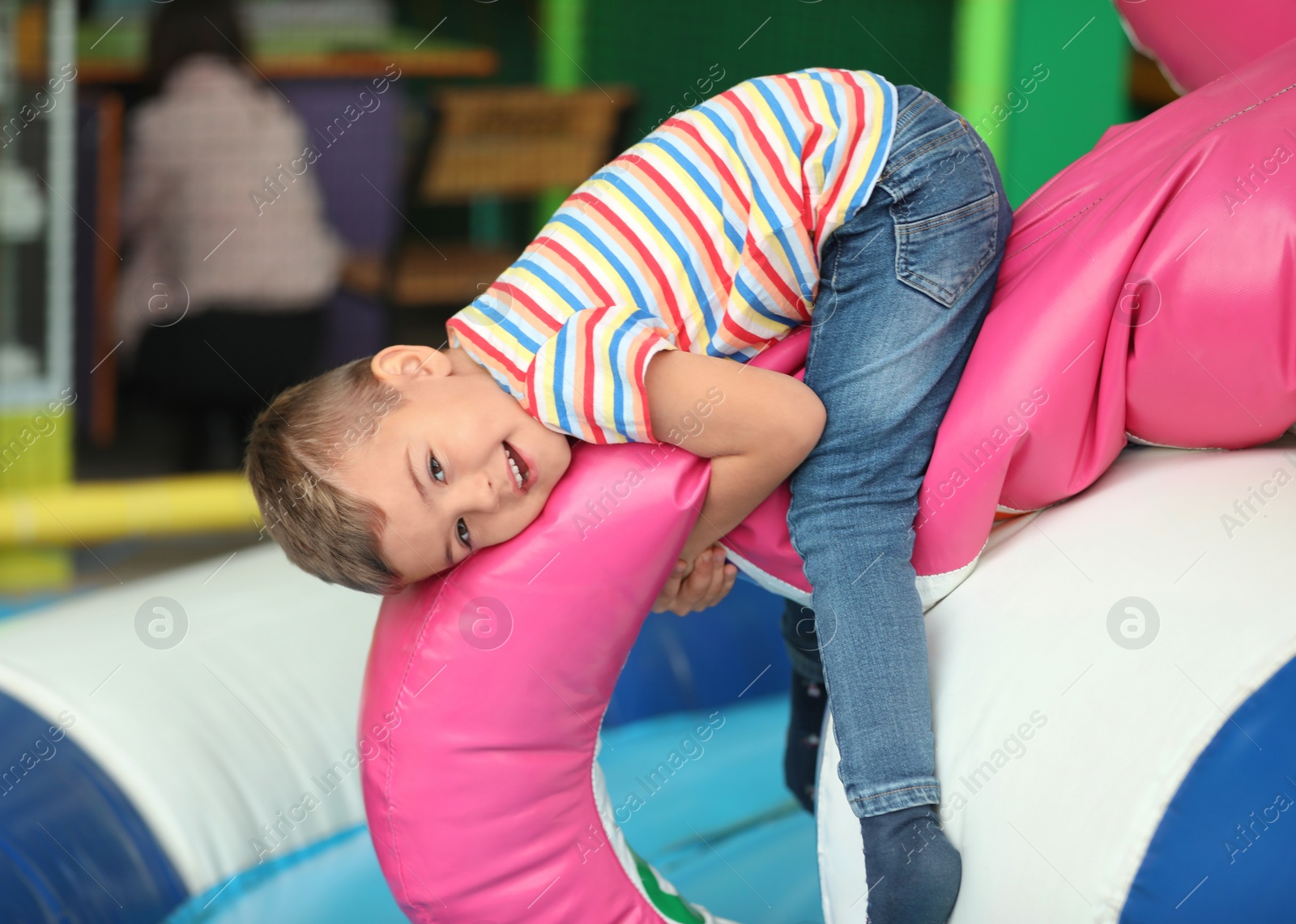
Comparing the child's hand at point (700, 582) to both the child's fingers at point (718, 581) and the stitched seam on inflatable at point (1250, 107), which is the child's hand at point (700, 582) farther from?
the stitched seam on inflatable at point (1250, 107)

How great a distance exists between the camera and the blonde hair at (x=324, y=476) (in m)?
0.96

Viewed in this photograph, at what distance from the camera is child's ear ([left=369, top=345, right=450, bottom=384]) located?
3.26 feet

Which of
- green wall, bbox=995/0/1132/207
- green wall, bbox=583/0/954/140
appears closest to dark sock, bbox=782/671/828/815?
green wall, bbox=995/0/1132/207

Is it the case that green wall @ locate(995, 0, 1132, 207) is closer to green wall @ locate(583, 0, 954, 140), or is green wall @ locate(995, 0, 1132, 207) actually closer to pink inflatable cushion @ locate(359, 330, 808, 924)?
green wall @ locate(583, 0, 954, 140)

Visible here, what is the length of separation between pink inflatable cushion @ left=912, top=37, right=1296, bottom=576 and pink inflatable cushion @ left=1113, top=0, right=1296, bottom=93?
10 centimetres

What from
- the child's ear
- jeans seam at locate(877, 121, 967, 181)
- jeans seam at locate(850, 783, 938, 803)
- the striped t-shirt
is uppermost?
the child's ear

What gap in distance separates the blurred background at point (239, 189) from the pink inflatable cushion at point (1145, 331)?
5.54 ft

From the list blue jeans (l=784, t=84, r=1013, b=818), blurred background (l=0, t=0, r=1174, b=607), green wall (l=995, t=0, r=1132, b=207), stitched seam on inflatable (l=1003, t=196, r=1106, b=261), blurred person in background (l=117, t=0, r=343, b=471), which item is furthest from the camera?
green wall (l=995, t=0, r=1132, b=207)

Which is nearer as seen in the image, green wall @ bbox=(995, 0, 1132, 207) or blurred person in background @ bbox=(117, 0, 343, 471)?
blurred person in background @ bbox=(117, 0, 343, 471)

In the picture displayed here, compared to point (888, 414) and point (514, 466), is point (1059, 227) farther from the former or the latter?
point (514, 466)

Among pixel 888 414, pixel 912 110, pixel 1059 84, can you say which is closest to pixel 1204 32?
pixel 912 110

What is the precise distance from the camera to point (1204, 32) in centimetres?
114

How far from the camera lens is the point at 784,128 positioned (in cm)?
102

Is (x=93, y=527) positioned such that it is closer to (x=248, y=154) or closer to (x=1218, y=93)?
(x=248, y=154)
